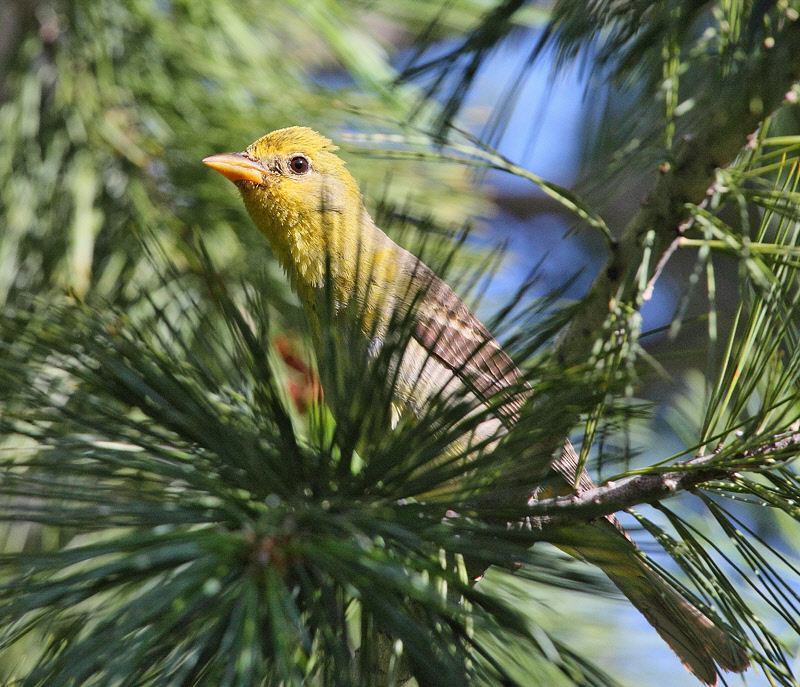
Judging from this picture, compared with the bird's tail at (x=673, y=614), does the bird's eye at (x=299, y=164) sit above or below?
above

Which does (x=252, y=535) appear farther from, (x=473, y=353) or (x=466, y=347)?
(x=466, y=347)

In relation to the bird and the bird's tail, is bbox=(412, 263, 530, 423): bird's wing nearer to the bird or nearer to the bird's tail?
the bird

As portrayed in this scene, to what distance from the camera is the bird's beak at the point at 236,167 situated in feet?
8.46

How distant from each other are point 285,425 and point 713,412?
0.86m

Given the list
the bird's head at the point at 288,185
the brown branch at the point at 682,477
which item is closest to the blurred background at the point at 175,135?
the bird's head at the point at 288,185

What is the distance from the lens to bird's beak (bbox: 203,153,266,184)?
2.58 meters

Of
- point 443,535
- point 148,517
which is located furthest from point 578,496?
point 148,517

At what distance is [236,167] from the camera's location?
265 centimetres

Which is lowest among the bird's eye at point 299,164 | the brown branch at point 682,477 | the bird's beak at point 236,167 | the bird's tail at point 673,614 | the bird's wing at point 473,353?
the bird's tail at point 673,614

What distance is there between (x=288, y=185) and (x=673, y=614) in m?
1.92

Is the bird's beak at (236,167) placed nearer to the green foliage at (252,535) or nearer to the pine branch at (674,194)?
the green foliage at (252,535)

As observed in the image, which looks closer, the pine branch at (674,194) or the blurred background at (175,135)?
the pine branch at (674,194)

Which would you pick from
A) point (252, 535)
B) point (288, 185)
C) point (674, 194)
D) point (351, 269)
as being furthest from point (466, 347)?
point (252, 535)

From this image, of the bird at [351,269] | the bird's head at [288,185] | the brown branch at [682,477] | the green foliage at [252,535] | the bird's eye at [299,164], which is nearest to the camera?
the green foliage at [252,535]
